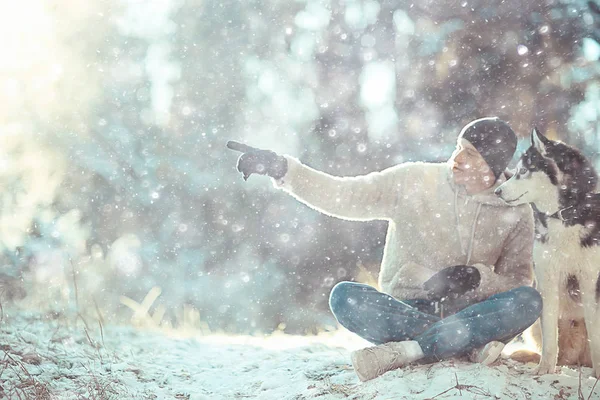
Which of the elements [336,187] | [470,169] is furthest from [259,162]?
[470,169]

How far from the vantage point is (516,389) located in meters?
2.52

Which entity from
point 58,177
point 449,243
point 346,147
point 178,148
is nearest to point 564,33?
point 346,147

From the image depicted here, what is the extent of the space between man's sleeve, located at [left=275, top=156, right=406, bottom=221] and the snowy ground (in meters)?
1.03

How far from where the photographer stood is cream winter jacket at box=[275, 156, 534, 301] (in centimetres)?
315

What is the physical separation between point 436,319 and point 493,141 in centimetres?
115

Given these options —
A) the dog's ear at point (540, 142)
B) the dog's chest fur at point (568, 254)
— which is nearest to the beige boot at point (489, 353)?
the dog's chest fur at point (568, 254)

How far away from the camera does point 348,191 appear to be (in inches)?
128

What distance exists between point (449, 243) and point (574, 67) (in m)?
4.72

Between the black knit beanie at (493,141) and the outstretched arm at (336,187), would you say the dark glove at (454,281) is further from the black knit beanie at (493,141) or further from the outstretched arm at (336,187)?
the black knit beanie at (493,141)

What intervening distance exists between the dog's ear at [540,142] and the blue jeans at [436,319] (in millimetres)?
844

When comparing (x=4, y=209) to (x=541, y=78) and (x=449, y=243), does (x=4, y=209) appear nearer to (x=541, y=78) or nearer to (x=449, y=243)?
(x=449, y=243)

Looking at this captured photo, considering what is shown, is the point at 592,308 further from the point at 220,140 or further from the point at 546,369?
the point at 220,140

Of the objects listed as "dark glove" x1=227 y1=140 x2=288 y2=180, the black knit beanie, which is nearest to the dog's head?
the black knit beanie

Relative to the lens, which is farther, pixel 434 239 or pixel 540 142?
pixel 434 239
